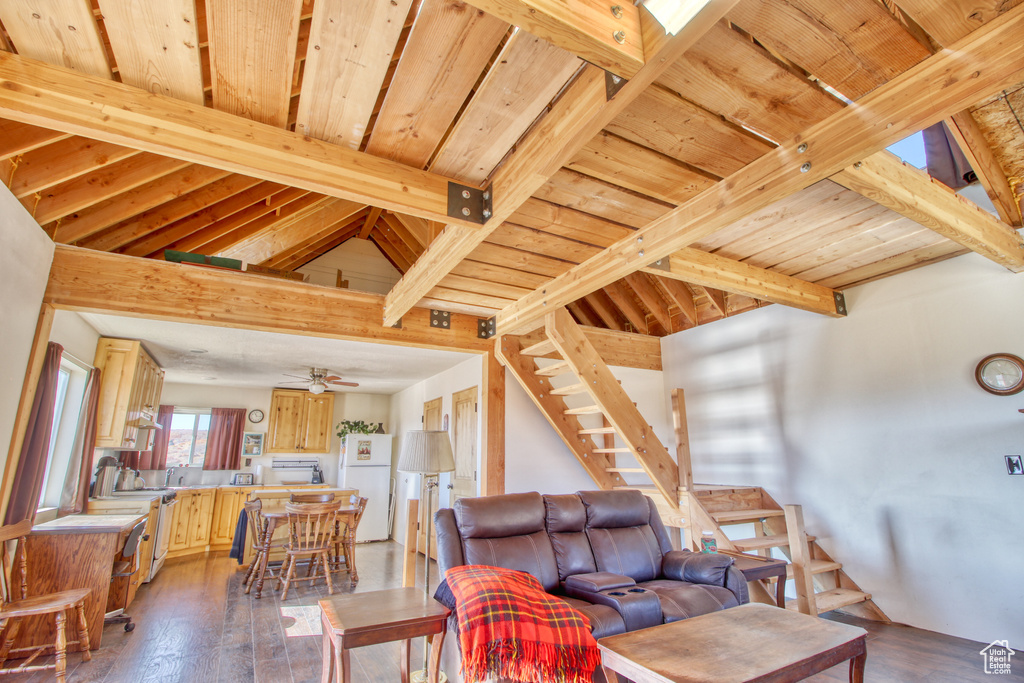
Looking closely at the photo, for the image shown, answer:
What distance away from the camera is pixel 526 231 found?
3.00 metres

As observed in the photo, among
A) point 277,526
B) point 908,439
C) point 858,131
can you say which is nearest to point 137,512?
point 277,526

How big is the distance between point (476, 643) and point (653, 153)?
2353mm

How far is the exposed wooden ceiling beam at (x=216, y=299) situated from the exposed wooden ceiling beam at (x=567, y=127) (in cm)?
Result: 177

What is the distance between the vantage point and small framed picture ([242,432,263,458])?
7.74m

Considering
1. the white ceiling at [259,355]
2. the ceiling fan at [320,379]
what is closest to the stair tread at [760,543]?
the white ceiling at [259,355]

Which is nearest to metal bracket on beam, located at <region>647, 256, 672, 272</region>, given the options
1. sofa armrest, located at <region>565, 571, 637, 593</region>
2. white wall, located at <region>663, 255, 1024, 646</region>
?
sofa armrest, located at <region>565, 571, 637, 593</region>

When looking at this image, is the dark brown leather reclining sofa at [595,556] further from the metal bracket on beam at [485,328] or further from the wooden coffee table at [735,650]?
the metal bracket on beam at [485,328]

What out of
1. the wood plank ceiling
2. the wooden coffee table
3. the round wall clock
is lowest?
the wooden coffee table

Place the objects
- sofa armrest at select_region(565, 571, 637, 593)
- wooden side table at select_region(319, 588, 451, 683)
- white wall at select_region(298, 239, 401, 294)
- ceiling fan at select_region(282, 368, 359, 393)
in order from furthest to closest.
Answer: white wall at select_region(298, 239, 401, 294), ceiling fan at select_region(282, 368, 359, 393), sofa armrest at select_region(565, 571, 637, 593), wooden side table at select_region(319, 588, 451, 683)

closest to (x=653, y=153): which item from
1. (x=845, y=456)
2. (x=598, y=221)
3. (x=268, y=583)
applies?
(x=598, y=221)

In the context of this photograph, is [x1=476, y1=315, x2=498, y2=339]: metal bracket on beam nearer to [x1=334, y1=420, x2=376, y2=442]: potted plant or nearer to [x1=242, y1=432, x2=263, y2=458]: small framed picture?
[x1=334, y1=420, x2=376, y2=442]: potted plant

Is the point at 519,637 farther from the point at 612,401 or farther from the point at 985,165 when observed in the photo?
the point at 985,165

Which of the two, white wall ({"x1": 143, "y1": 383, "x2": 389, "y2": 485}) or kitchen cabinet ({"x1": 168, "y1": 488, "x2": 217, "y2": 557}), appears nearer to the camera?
kitchen cabinet ({"x1": 168, "y1": 488, "x2": 217, "y2": 557})

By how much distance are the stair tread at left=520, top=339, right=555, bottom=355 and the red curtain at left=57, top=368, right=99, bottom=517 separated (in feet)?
12.4
